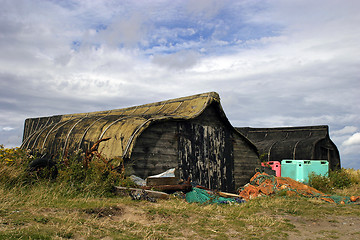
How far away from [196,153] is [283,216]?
5.38 meters

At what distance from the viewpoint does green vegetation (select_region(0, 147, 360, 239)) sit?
5812mm

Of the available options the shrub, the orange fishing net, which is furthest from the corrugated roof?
the orange fishing net

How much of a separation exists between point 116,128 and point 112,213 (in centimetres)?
554

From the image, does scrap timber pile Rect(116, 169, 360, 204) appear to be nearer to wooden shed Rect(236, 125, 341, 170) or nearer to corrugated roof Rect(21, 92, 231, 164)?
corrugated roof Rect(21, 92, 231, 164)

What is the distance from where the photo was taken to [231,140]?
49.7 ft

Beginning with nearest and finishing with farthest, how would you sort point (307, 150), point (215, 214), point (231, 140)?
1. point (215, 214)
2. point (231, 140)
3. point (307, 150)

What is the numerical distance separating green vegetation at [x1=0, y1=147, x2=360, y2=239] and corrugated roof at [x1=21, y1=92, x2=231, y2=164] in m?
1.28

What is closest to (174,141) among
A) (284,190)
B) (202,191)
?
(202,191)

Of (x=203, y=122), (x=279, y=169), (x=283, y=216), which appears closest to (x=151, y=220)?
(x=283, y=216)

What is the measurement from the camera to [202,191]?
1047 centimetres

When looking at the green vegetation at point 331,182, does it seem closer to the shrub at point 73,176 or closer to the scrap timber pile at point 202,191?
the scrap timber pile at point 202,191

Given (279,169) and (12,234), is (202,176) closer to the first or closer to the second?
(279,169)

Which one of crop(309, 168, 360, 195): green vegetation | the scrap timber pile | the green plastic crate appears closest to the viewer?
the scrap timber pile

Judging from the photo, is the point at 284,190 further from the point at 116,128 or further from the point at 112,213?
the point at 112,213
